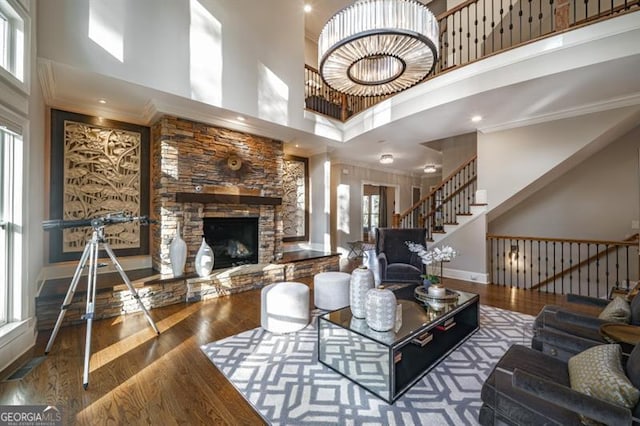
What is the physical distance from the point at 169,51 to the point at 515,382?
4.55m

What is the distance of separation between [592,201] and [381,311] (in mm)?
5777

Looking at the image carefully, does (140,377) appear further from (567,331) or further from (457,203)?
(457,203)

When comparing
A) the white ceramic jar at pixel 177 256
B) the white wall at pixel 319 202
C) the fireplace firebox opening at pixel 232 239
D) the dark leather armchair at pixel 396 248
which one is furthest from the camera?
the white wall at pixel 319 202

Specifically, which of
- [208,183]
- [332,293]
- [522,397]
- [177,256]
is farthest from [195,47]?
[522,397]

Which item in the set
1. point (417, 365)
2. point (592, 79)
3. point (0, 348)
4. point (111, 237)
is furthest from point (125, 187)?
point (592, 79)

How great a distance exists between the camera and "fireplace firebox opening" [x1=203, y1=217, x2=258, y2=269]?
4.69 meters

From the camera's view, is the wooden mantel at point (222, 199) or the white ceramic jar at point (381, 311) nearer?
the white ceramic jar at point (381, 311)

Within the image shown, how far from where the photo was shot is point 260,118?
425cm

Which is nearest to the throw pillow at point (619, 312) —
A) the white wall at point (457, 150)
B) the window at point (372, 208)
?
the white wall at point (457, 150)

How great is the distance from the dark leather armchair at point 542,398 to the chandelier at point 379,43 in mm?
2270

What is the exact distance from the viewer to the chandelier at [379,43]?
6.56 ft

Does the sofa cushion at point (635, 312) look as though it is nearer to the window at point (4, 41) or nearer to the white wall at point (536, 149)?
the white wall at point (536, 149)

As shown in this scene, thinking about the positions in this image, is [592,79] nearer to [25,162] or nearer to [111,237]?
[25,162]

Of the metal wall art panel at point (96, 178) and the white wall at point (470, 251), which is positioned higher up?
the metal wall art panel at point (96, 178)
